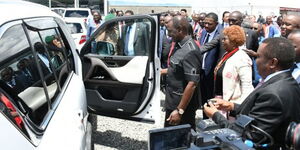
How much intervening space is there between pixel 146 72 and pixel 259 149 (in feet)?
7.23

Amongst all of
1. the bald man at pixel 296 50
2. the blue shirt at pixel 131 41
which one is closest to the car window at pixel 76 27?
the blue shirt at pixel 131 41

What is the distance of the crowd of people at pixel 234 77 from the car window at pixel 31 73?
1041 millimetres

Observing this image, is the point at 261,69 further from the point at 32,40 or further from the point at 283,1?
the point at 283,1

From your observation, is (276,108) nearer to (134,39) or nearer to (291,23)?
(134,39)

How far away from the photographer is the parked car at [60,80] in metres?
1.62

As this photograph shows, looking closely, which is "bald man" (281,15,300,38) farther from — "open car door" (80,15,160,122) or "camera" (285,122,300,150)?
"camera" (285,122,300,150)

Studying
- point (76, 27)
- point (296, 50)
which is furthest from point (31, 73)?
point (76, 27)

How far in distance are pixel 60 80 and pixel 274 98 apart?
158 centimetres

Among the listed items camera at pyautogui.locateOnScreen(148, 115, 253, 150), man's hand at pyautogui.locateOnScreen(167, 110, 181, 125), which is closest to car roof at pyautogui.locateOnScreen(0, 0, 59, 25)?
camera at pyautogui.locateOnScreen(148, 115, 253, 150)

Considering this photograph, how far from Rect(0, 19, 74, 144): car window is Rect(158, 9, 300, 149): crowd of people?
1.04m

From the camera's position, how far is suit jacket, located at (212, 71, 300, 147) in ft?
5.61

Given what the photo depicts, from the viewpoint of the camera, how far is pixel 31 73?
6.54 feet

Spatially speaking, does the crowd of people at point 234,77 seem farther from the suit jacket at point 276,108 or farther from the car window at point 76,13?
the car window at point 76,13

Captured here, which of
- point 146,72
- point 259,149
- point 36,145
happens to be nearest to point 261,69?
point 259,149
